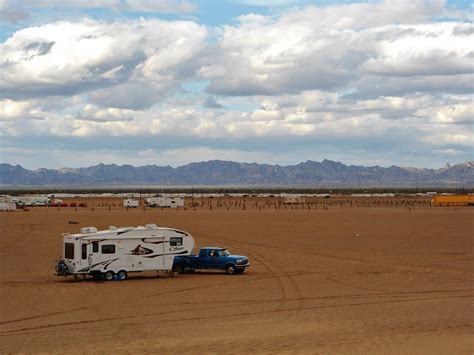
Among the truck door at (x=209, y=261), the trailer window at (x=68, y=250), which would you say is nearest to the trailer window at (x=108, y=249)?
the trailer window at (x=68, y=250)

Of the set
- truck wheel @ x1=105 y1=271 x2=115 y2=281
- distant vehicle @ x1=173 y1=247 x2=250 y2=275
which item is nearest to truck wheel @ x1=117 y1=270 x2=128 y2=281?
truck wheel @ x1=105 y1=271 x2=115 y2=281

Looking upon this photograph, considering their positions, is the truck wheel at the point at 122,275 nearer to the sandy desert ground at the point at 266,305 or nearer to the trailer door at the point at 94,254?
the sandy desert ground at the point at 266,305

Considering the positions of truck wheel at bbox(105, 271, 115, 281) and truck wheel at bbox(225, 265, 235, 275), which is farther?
truck wheel at bbox(225, 265, 235, 275)

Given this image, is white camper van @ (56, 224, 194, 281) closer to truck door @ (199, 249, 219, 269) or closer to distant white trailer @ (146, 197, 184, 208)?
truck door @ (199, 249, 219, 269)

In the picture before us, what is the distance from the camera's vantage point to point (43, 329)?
1936 centimetres

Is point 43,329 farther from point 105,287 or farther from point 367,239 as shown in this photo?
point 367,239

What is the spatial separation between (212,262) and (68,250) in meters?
5.75

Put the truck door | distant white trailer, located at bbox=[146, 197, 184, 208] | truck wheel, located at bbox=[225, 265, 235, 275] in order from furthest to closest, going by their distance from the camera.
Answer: distant white trailer, located at bbox=[146, 197, 184, 208] → the truck door → truck wheel, located at bbox=[225, 265, 235, 275]

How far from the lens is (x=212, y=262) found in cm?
3091

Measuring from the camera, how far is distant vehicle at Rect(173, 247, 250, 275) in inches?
1199

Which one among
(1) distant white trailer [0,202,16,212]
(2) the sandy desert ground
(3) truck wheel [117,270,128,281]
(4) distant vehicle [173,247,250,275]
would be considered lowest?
(2) the sandy desert ground

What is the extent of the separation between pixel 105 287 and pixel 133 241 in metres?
2.81

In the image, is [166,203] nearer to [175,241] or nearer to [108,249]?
[175,241]

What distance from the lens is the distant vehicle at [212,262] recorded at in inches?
1199
